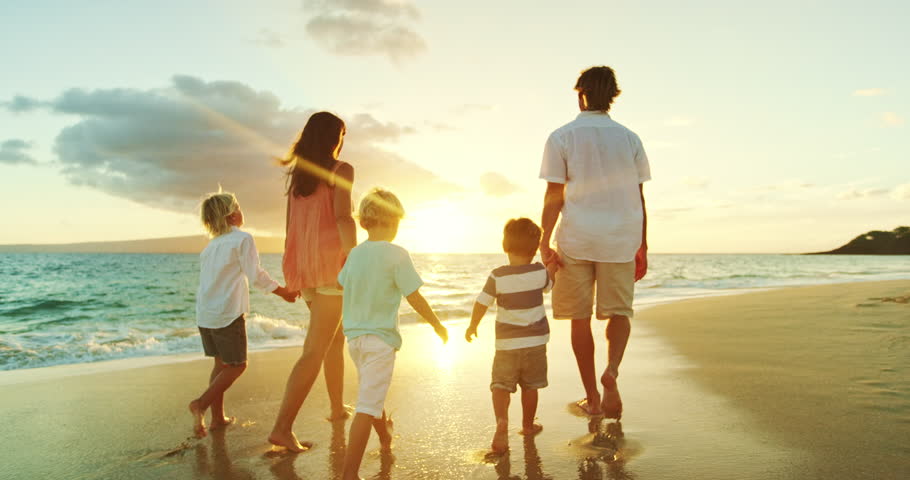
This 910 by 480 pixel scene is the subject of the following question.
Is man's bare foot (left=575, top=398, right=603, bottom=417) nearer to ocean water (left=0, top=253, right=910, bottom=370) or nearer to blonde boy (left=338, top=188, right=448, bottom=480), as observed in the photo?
blonde boy (left=338, top=188, right=448, bottom=480)

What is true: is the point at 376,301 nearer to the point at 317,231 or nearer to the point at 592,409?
the point at 317,231

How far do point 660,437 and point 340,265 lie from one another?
205 centimetres

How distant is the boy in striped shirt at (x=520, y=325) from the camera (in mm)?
3061

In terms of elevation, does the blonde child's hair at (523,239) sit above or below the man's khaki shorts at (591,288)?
above

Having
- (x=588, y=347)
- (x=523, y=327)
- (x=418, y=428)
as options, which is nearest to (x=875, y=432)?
(x=588, y=347)

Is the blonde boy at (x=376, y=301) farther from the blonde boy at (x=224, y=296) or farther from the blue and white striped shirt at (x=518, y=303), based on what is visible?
the blonde boy at (x=224, y=296)

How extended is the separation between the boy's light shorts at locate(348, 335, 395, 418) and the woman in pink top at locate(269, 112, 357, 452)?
576 mm

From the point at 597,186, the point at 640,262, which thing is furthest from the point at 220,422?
the point at 640,262

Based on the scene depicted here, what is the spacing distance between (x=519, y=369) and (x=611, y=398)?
2.17 ft

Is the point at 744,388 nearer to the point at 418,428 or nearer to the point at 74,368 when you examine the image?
the point at 418,428

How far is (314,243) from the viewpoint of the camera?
3.26 m

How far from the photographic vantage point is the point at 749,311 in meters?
9.09

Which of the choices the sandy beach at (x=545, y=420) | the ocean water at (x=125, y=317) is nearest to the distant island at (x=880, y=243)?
the ocean water at (x=125, y=317)

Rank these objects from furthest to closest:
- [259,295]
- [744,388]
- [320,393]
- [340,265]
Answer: [259,295] → [320,393] → [744,388] → [340,265]
